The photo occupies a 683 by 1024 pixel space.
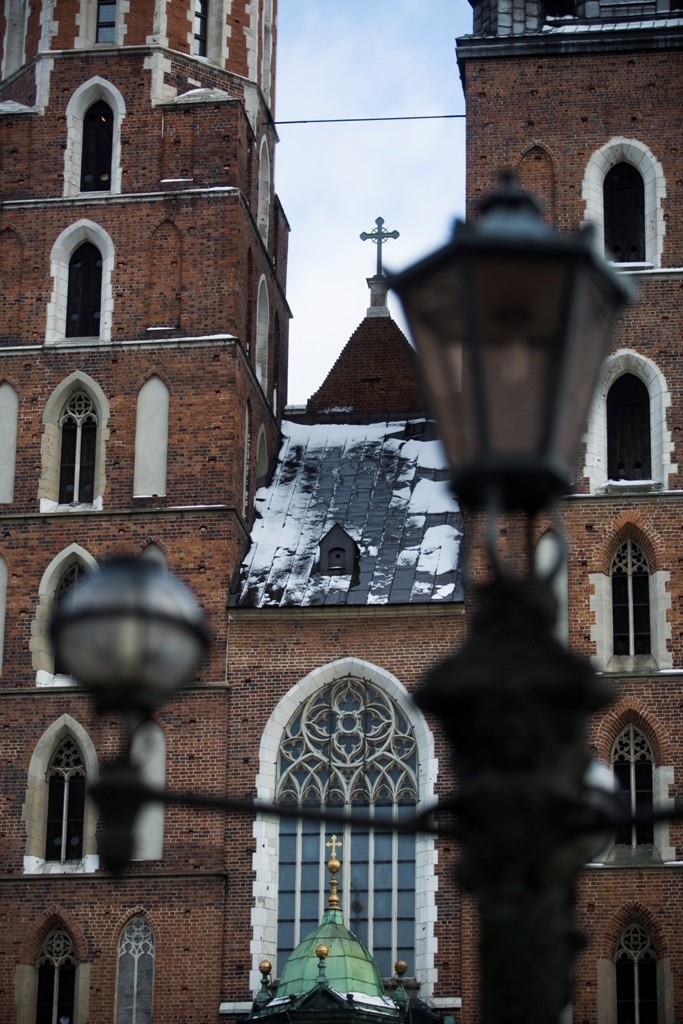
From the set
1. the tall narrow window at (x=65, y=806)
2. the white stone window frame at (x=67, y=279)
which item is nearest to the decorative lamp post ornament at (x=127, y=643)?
the tall narrow window at (x=65, y=806)

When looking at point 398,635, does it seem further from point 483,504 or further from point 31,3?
point 483,504

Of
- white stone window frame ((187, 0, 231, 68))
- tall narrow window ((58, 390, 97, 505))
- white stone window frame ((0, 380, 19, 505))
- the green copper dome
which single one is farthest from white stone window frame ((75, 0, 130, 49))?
the green copper dome

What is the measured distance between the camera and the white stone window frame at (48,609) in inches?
1171

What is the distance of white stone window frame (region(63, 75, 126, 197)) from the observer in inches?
1280

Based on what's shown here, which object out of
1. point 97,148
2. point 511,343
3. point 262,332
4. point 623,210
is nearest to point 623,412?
point 623,210

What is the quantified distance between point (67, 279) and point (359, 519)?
5753 mm

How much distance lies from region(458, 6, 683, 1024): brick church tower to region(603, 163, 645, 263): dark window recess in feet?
0.07

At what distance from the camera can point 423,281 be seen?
629cm

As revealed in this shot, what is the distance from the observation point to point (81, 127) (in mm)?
33094

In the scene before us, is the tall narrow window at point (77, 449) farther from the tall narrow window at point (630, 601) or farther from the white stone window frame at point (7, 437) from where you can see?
the tall narrow window at point (630, 601)

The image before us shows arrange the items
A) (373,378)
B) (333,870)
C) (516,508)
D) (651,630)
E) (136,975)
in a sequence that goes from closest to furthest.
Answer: (516,508)
(333,870)
(136,975)
(651,630)
(373,378)

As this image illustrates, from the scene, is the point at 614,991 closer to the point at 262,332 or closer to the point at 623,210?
the point at 623,210

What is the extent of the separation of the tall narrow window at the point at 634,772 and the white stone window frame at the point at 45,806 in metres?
7.05

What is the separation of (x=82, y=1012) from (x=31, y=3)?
53.5ft
